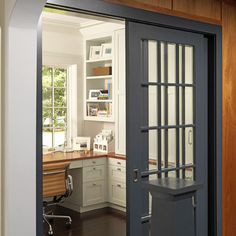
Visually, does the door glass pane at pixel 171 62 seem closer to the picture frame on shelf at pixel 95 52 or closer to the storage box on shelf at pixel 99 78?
the storage box on shelf at pixel 99 78

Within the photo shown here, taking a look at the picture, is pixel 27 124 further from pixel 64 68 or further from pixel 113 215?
pixel 64 68

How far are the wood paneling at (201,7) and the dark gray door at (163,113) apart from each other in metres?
0.18

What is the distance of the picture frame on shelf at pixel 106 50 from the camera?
18.1 ft

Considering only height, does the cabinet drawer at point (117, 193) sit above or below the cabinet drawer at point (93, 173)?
below

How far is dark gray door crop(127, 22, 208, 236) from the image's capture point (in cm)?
276

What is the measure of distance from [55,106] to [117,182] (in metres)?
1.55

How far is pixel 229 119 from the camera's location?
3.53 m

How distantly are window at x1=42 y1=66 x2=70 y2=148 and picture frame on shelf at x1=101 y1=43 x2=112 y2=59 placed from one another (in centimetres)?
73

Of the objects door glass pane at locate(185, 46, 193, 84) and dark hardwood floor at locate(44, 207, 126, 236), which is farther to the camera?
dark hardwood floor at locate(44, 207, 126, 236)

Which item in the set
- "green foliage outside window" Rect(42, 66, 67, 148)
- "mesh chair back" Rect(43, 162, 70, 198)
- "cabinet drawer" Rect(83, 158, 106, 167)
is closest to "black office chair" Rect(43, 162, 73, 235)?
"mesh chair back" Rect(43, 162, 70, 198)

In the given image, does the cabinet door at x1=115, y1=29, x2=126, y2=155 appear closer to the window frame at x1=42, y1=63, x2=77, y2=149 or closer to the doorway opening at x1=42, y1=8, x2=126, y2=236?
the doorway opening at x1=42, y1=8, x2=126, y2=236

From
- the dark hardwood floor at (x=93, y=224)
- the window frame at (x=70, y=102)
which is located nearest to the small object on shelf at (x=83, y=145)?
the window frame at (x=70, y=102)

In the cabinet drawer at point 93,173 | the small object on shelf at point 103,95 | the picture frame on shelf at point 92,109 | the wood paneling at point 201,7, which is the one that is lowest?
the cabinet drawer at point 93,173

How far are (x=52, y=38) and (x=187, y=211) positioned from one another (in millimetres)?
4884
